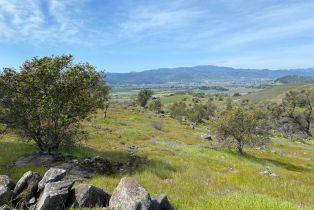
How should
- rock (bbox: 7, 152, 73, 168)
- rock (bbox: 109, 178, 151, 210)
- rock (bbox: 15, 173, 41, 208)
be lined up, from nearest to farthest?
rock (bbox: 109, 178, 151, 210) < rock (bbox: 15, 173, 41, 208) < rock (bbox: 7, 152, 73, 168)

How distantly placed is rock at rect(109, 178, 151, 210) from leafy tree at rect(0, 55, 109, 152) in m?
15.8

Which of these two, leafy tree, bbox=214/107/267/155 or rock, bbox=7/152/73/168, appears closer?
rock, bbox=7/152/73/168

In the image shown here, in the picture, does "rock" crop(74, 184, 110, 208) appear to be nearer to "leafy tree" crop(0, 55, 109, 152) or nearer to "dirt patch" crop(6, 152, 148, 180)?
"dirt patch" crop(6, 152, 148, 180)

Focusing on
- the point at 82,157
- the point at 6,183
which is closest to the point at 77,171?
the point at 82,157

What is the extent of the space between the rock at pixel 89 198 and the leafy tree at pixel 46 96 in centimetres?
1503

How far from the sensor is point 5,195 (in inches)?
528

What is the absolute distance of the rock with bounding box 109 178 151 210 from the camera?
38.1ft

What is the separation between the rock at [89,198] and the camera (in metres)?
12.7

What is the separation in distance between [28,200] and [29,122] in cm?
1504

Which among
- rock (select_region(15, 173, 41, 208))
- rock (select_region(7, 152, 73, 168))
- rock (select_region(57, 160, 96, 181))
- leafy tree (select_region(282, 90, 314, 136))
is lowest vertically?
leafy tree (select_region(282, 90, 314, 136))

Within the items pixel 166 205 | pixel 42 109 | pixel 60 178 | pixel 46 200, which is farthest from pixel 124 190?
pixel 42 109

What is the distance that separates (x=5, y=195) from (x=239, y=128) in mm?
40370

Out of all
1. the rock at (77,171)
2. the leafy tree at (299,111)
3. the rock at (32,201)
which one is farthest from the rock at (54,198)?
the leafy tree at (299,111)

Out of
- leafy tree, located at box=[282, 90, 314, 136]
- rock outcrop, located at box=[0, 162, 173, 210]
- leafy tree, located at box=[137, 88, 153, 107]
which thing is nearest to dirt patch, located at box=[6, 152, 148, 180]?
rock outcrop, located at box=[0, 162, 173, 210]
